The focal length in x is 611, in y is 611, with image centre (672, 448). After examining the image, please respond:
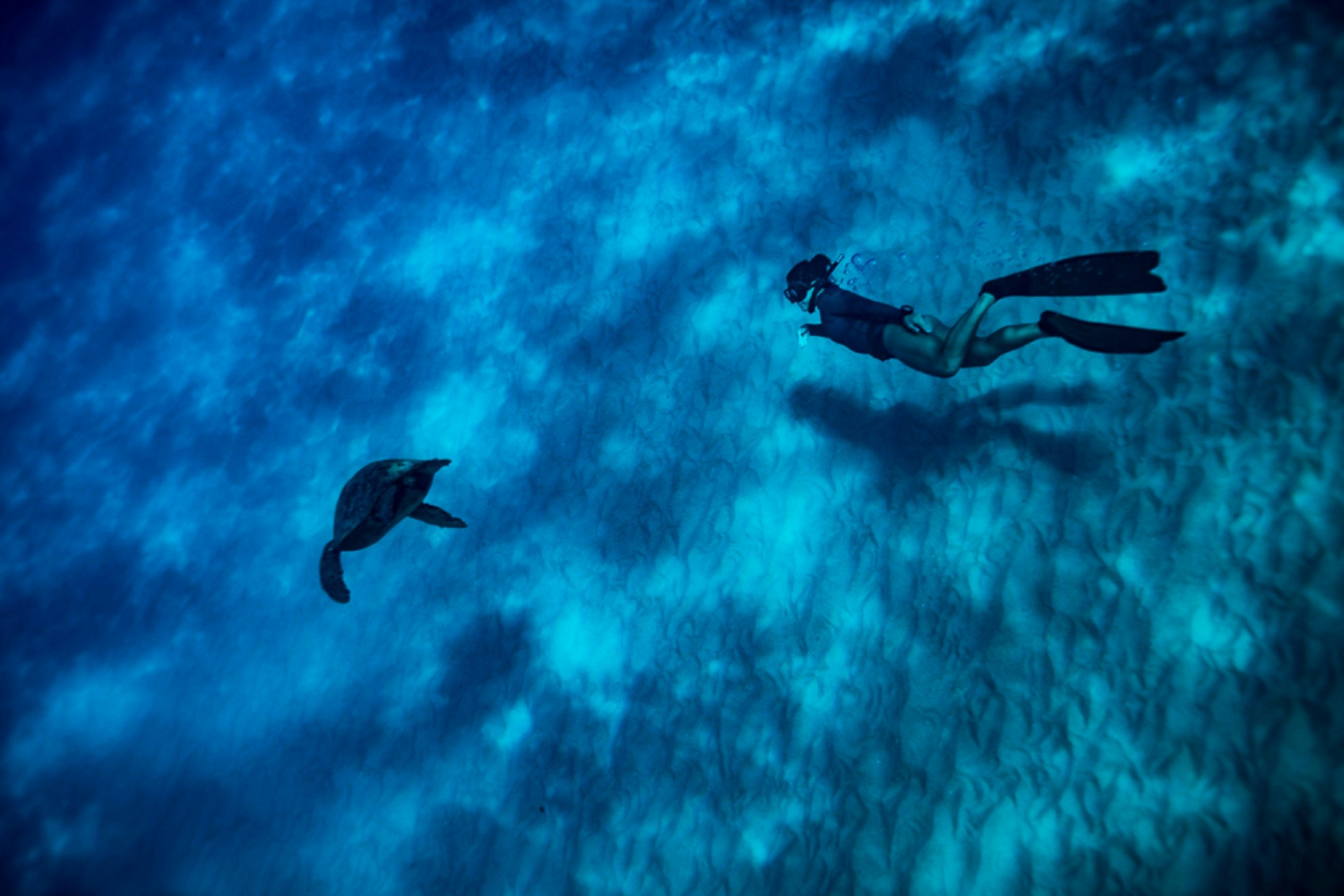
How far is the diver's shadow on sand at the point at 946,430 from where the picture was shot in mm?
5754

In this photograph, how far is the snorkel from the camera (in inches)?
223

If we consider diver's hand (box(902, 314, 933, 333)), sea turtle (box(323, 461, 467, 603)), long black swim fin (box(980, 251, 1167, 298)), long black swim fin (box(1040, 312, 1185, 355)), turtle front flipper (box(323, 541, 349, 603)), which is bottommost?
turtle front flipper (box(323, 541, 349, 603))

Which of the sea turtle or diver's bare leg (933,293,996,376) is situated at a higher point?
diver's bare leg (933,293,996,376)

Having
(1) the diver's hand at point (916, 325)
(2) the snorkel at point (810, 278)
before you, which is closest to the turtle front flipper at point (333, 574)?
(2) the snorkel at point (810, 278)

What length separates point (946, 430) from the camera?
6.31 metres

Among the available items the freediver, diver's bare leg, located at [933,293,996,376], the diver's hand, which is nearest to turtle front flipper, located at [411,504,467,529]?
the freediver

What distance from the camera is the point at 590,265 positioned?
371 inches

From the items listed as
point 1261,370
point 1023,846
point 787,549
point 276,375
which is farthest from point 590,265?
point 1023,846

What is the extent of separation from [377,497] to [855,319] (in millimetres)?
4873

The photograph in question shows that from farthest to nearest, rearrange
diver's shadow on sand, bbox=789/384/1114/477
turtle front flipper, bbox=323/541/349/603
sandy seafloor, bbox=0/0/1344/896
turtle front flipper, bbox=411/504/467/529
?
turtle front flipper, bbox=411/504/467/529, turtle front flipper, bbox=323/541/349/603, diver's shadow on sand, bbox=789/384/1114/477, sandy seafloor, bbox=0/0/1344/896

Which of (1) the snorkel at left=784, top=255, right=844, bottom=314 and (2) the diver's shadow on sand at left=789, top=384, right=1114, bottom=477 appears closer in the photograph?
(1) the snorkel at left=784, top=255, right=844, bottom=314

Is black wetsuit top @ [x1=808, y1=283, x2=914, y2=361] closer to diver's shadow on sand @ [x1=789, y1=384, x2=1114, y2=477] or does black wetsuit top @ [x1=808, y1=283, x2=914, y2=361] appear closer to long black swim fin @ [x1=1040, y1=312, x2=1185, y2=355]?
long black swim fin @ [x1=1040, y1=312, x2=1185, y2=355]

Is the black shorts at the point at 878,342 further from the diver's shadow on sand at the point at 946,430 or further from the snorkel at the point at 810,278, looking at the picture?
the diver's shadow on sand at the point at 946,430

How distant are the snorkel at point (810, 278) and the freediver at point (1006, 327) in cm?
19
